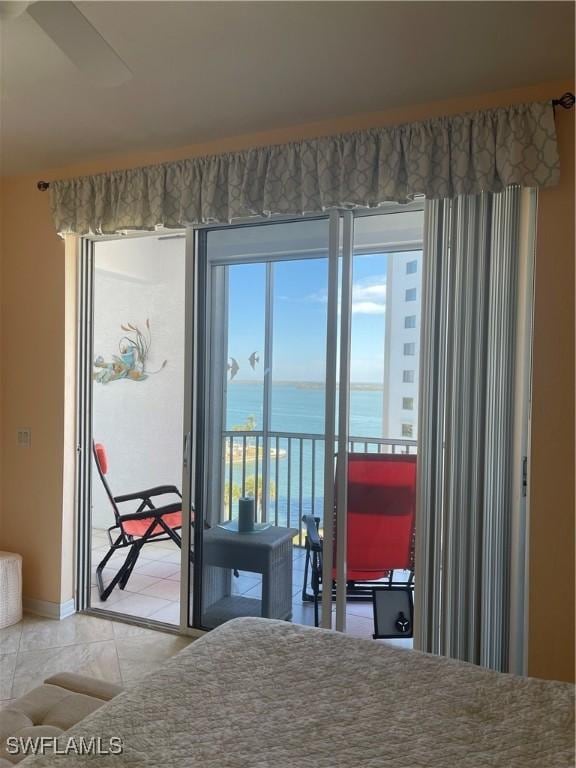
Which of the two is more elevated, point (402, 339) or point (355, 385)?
point (402, 339)

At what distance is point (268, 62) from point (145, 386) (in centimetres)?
363

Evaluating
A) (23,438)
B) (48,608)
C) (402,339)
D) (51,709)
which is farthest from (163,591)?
A: (402,339)

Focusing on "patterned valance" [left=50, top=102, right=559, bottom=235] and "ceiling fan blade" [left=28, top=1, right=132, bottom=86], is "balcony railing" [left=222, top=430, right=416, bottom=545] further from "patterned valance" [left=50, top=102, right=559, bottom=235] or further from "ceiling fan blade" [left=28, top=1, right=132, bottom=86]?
"ceiling fan blade" [left=28, top=1, right=132, bottom=86]

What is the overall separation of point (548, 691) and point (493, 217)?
5.68 ft

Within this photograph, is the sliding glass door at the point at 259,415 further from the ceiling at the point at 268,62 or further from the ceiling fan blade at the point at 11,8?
the ceiling fan blade at the point at 11,8

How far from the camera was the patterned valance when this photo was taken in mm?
2164

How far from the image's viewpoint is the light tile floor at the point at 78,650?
8.71 ft

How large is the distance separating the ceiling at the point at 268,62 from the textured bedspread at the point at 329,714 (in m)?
1.96

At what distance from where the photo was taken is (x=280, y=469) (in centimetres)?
290

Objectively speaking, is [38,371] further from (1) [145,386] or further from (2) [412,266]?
(2) [412,266]

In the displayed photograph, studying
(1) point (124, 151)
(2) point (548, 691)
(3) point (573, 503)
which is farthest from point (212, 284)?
(2) point (548, 691)

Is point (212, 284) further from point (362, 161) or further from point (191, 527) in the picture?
point (191, 527)

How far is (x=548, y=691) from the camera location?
1.46 meters

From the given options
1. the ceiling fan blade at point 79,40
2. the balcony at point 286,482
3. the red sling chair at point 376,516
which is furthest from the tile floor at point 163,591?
the ceiling fan blade at point 79,40
